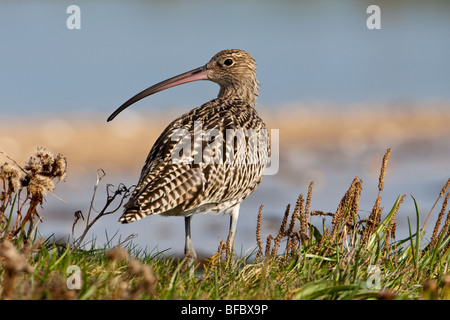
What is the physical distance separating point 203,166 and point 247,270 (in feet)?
4.28

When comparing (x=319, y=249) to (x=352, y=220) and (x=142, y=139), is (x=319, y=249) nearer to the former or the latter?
(x=352, y=220)

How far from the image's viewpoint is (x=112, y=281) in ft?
15.7

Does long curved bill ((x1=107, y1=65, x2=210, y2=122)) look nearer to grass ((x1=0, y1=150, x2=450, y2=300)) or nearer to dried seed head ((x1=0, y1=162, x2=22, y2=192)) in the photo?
grass ((x1=0, y1=150, x2=450, y2=300))

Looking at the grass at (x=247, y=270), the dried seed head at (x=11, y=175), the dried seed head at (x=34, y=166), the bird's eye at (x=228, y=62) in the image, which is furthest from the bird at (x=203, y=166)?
the bird's eye at (x=228, y=62)

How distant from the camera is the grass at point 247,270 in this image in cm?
463

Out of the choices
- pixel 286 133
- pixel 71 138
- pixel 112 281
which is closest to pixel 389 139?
pixel 286 133

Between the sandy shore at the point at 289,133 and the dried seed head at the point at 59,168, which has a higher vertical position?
the sandy shore at the point at 289,133

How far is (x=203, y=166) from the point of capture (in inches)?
281

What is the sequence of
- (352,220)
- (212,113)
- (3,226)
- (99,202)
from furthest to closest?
(99,202), (212,113), (352,220), (3,226)

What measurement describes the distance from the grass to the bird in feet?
1.71

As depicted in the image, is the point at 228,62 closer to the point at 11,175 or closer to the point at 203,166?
the point at 203,166

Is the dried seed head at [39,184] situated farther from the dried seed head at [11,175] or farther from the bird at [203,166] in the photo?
the bird at [203,166]

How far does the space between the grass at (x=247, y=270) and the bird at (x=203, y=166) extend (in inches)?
20.5
